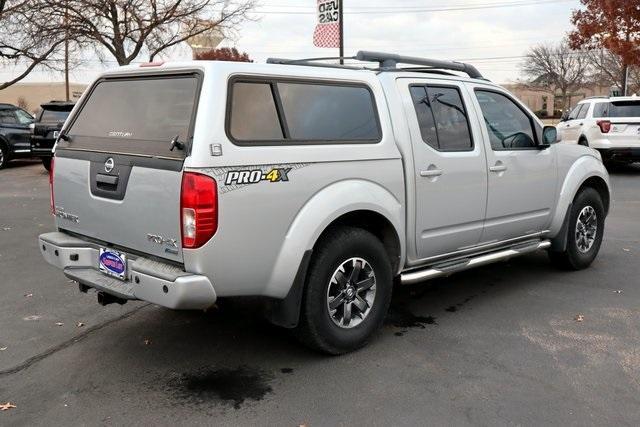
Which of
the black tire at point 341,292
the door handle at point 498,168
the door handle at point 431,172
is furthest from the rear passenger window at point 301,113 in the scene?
the door handle at point 498,168

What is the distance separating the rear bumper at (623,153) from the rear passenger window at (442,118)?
1044 centimetres

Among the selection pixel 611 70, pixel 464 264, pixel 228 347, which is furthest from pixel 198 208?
pixel 611 70

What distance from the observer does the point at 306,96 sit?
397 centimetres

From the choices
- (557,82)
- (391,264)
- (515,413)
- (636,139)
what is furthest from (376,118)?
(557,82)

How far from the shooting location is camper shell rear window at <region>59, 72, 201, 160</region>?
3586mm

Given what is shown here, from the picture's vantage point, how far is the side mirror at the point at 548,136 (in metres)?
5.52

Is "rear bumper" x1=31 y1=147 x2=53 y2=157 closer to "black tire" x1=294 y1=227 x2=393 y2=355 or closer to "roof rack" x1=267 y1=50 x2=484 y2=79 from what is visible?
"roof rack" x1=267 y1=50 x2=484 y2=79

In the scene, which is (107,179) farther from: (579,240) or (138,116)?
(579,240)

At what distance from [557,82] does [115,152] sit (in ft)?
248

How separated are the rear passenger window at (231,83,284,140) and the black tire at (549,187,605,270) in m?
3.53

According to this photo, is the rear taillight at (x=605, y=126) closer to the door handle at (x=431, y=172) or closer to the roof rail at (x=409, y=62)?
the roof rail at (x=409, y=62)

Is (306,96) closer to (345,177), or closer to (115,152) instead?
(345,177)

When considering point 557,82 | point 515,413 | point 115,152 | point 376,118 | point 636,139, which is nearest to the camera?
point 515,413

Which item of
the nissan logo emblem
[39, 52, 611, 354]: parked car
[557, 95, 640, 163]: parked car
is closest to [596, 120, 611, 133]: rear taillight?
[557, 95, 640, 163]: parked car
